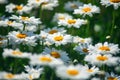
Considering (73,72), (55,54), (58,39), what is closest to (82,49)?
(58,39)

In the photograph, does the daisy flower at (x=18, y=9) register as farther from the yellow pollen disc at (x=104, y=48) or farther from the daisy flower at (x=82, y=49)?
the yellow pollen disc at (x=104, y=48)

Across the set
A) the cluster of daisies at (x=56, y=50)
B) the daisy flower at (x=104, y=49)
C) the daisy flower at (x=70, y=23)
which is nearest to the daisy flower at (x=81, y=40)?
the cluster of daisies at (x=56, y=50)

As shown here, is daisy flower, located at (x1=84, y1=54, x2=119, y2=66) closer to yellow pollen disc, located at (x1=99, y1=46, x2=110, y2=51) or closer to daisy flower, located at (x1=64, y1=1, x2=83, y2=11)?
yellow pollen disc, located at (x1=99, y1=46, x2=110, y2=51)

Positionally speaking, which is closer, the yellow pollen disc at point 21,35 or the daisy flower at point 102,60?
the daisy flower at point 102,60

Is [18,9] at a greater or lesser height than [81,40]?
greater

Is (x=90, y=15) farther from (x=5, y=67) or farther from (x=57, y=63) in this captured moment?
(x=57, y=63)

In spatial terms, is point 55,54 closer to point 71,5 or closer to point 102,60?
point 102,60

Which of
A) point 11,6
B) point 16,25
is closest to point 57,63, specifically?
point 16,25
